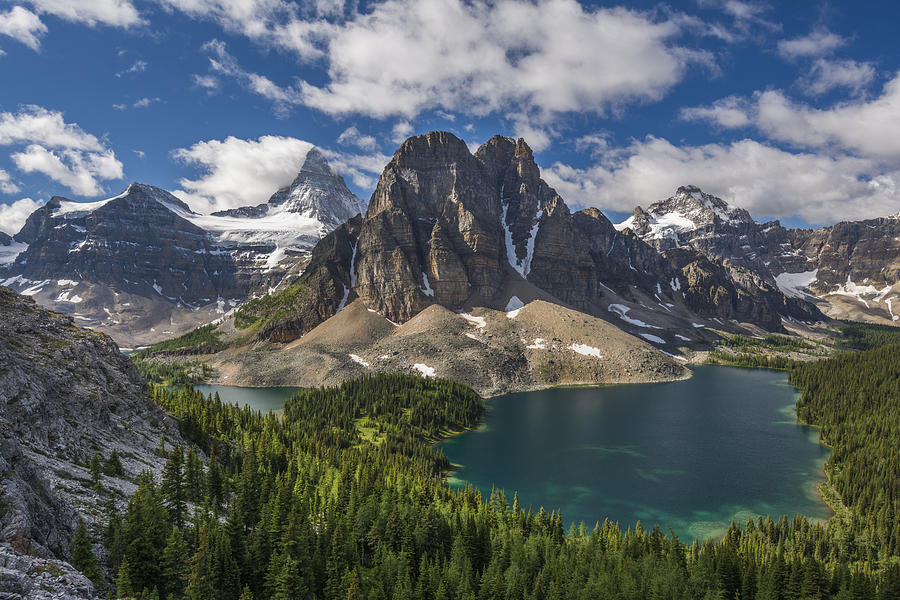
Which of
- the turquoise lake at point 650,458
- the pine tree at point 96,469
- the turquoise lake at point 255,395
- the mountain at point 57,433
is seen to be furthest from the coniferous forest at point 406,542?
the turquoise lake at point 255,395

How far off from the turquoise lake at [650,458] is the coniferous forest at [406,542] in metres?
5.12

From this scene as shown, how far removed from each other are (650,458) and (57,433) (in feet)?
250

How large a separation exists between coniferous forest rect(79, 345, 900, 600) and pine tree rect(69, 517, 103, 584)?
4.1 inches

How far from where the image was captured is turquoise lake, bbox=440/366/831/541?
62.0 meters

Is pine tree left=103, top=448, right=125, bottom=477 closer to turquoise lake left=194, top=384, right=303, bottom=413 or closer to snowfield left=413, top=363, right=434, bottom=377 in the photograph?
turquoise lake left=194, top=384, right=303, bottom=413

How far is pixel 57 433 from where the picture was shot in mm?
37062

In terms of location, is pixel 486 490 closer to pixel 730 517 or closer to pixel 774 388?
pixel 730 517

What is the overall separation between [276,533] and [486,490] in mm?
36556

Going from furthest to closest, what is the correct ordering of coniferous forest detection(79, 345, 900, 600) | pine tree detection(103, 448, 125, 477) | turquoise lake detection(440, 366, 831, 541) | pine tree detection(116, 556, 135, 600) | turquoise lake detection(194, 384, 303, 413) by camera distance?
turquoise lake detection(194, 384, 303, 413) → turquoise lake detection(440, 366, 831, 541) → pine tree detection(103, 448, 125, 477) → coniferous forest detection(79, 345, 900, 600) → pine tree detection(116, 556, 135, 600)

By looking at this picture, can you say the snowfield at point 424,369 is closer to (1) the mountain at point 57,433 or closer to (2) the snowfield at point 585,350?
(2) the snowfield at point 585,350

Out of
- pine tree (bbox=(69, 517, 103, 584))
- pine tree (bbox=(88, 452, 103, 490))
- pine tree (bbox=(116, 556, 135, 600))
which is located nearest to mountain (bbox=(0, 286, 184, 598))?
pine tree (bbox=(88, 452, 103, 490))

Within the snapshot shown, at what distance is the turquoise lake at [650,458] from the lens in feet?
203

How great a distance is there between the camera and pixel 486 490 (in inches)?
2704

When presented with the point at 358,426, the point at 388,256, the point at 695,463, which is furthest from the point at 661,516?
the point at 388,256
